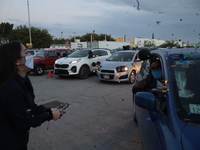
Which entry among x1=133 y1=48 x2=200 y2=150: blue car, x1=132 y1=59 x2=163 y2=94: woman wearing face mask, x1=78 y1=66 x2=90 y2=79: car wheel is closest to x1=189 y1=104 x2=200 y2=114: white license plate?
x1=133 y1=48 x2=200 y2=150: blue car

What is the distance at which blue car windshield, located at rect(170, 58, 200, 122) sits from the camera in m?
1.82

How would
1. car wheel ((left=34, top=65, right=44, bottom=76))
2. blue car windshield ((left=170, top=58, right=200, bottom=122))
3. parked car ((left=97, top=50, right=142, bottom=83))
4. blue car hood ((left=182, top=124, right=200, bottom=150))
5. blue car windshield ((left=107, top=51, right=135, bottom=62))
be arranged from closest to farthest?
blue car hood ((left=182, top=124, right=200, bottom=150))
blue car windshield ((left=170, top=58, right=200, bottom=122))
parked car ((left=97, top=50, right=142, bottom=83))
blue car windshield ((left=107, top=51, right=135, bottom=62))
car wheel ((left=34, top=65, right=44, bottom=76))

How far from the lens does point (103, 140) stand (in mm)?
3531

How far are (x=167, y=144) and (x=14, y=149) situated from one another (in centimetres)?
144

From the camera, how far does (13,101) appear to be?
1.52 m

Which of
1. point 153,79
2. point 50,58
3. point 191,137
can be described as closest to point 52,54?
point 50,58

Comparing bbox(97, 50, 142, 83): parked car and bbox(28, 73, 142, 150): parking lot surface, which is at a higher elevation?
bbox(97, 50, 142, 83): parked car

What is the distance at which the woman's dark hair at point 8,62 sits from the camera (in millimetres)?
1610

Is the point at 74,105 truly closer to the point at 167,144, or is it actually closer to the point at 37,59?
the point at 167,144

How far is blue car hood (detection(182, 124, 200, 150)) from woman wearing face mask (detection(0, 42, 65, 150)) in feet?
4.58

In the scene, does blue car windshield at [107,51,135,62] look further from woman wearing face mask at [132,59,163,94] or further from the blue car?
the blue car

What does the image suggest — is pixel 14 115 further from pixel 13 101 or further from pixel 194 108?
pixel 194 108

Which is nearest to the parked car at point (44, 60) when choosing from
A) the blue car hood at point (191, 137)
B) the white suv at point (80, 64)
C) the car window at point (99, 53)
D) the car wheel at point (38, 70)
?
the car wheel at point (38, 70)

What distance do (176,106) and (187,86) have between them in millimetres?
368
